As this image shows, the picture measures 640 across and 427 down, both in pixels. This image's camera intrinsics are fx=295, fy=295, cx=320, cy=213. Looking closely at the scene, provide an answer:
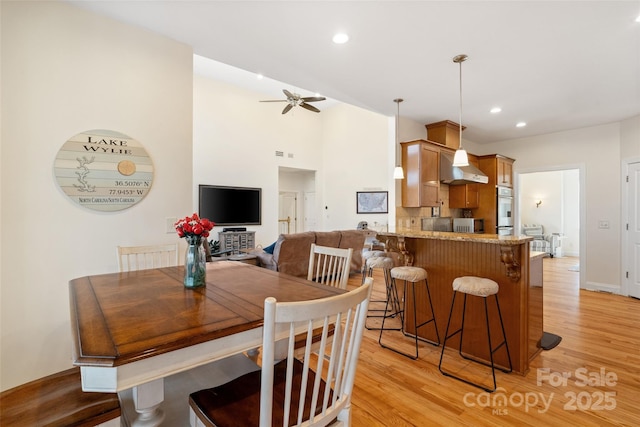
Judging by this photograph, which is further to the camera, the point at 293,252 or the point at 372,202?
the point at 372,202

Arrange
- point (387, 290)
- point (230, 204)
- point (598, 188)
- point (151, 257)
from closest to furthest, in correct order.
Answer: point (151, 257) < point (387, 290) < point (598, 188) < point (230, 204)

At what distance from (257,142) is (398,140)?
4204mm

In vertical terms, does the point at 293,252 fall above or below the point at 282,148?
below

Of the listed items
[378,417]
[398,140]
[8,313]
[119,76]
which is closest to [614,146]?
[398,140]

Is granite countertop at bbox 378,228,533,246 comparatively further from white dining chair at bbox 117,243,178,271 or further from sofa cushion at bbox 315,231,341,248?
white dining chair at bbox 117,243,178,271

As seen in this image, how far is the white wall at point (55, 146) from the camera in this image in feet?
6.42

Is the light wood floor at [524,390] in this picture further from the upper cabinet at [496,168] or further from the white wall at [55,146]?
the upper cabinet at [496,168]

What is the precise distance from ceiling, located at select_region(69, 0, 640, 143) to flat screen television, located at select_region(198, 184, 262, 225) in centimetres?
413

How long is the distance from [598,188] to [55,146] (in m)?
7.11

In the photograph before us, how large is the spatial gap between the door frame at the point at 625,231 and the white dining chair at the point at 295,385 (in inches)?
222

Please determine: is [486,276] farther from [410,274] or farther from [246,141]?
[246,141]

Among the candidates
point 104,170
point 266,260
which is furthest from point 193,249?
point 266,260

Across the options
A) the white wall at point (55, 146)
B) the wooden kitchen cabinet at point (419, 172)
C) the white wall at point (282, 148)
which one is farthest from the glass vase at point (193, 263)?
the white wall at point (282, 148)

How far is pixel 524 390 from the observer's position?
214 cm
